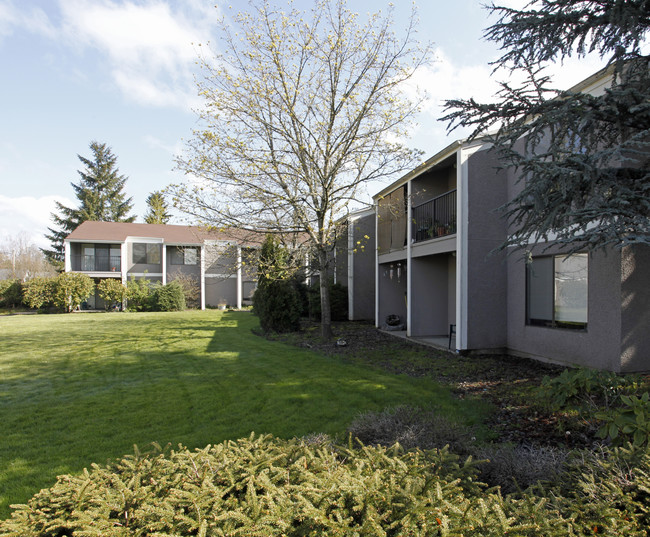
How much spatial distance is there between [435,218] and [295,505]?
34.5 feet

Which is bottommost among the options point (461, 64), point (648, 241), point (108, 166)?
point (648, 241)

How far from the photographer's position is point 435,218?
11.5 metres

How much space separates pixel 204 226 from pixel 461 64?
8000mm

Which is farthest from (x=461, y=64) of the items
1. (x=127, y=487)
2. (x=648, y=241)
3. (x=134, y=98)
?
(x=127, y=487)

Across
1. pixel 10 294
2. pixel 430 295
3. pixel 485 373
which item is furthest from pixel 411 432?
pixel 10 294

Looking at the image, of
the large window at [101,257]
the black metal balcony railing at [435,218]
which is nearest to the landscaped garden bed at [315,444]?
the black metal balcony railing at [435,218]

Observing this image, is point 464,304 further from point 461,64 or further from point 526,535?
point 526,535

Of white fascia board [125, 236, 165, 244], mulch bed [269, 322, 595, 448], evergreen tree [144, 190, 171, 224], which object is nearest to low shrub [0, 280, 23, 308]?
white fascia board [125, 236, 165, 244]

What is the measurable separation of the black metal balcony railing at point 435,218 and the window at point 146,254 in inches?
971

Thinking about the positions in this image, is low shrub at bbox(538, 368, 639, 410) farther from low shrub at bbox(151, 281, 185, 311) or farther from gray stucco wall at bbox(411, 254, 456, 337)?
low shrub at bbox(151, 281, 185, 311)

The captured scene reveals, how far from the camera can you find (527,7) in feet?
18.5

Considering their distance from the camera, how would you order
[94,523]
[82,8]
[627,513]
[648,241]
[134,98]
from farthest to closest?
[134,98] < [82,8] < [648,241] < [627,513] < [94,523]

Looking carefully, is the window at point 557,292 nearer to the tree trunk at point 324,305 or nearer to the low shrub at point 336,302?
the tree trunk at point 324,305

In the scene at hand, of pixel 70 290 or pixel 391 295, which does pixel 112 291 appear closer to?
pixel 70 290
